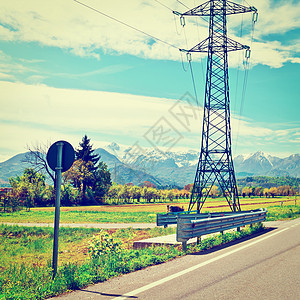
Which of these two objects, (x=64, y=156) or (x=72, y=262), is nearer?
(x=64, y=156)

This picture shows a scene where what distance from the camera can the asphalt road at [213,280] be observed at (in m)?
5.58

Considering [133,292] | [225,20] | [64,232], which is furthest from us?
[225,20]

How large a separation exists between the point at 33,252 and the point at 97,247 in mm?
5386

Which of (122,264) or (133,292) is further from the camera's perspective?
(122,264)

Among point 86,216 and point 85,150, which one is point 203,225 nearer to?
point 86,216

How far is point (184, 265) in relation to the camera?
798cm

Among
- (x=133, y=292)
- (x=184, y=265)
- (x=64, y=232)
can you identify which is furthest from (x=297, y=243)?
(x=64, y=232)

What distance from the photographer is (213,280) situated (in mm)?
6500

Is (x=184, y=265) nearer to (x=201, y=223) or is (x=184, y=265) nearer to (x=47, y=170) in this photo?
(x=201, y=223)

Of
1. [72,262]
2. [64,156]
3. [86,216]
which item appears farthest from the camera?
[86,216]

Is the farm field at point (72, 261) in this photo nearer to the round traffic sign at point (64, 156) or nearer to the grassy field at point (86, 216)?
the round traffic sign at point (64, 156)

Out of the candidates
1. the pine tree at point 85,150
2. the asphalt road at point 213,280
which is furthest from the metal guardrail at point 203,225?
the pine tree at point 85,150

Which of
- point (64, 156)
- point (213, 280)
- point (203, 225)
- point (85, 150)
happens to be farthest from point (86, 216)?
point (85, 150)

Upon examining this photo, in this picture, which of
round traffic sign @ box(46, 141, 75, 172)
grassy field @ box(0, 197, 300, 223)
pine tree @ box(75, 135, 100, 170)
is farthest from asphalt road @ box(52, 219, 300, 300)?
pine tree @ box(75, 135, 100, 170)
